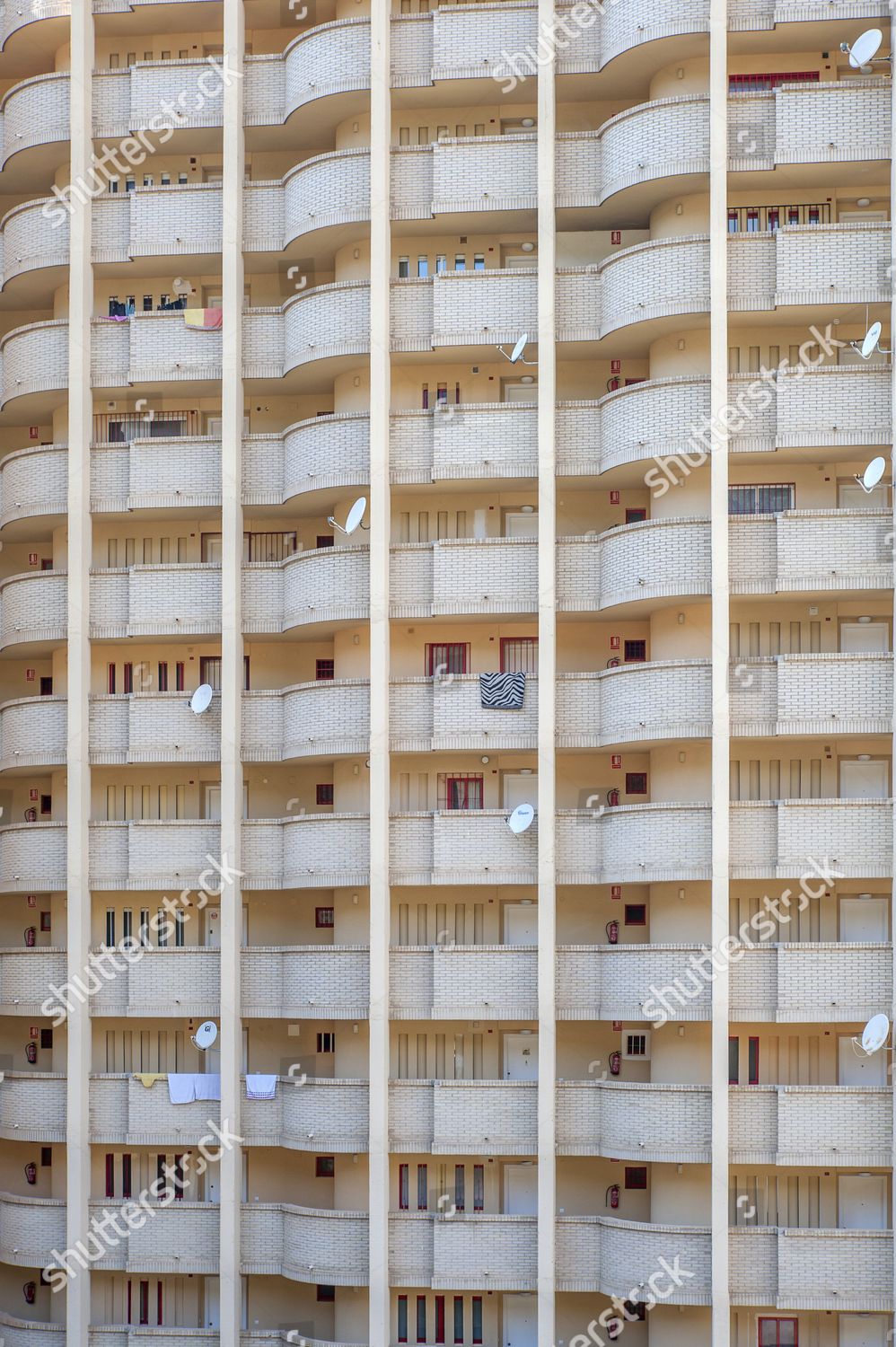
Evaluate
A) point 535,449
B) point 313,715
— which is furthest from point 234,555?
point 535,449

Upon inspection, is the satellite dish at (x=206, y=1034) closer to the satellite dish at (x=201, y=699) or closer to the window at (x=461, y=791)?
the satellite dish at (x=201, y=699)

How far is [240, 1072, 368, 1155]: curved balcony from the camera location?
3853 cm

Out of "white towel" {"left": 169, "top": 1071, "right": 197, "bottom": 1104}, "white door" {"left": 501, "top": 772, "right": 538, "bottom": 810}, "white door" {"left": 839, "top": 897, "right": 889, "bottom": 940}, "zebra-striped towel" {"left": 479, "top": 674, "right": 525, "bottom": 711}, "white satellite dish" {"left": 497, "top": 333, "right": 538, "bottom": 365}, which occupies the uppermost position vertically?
"white satellite dish" {"left": 497, "top": 333, "right": 538, "bottom": 365}

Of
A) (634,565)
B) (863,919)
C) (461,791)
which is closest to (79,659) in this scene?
(461,791)

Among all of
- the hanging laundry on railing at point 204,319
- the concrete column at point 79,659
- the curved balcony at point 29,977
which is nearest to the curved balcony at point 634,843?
the concrete column at point 79,659

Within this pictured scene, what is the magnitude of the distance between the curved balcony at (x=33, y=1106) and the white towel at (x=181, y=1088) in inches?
98.5

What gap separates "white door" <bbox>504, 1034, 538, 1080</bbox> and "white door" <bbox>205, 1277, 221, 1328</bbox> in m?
7.93

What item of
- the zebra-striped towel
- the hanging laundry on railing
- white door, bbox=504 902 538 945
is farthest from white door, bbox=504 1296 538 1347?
the hanging laundry on railing

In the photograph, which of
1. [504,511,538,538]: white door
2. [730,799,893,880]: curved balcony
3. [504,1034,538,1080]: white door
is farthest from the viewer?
[504,511,538,538]: white door

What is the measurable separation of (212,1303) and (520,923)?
1078 centimetres

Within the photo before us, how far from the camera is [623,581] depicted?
38.5m

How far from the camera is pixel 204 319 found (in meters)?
41.6

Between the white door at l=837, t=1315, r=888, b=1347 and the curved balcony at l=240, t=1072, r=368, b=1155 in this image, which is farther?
the curved balcony at l=240, t=1072, r=368, b=1155

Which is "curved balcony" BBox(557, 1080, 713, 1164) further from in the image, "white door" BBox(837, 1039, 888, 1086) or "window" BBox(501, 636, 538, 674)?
"window" BBox(501, 636, 538, 674)
